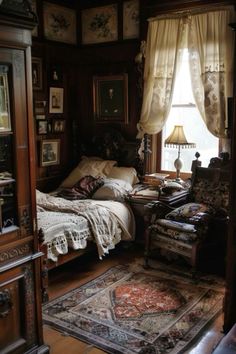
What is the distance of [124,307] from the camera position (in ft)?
10.6

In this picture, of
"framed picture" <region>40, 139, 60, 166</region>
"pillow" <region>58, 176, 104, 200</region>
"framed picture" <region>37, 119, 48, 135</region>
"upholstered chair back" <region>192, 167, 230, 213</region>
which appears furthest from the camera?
"framed picture" <region>40, 139, 60, 166</region>

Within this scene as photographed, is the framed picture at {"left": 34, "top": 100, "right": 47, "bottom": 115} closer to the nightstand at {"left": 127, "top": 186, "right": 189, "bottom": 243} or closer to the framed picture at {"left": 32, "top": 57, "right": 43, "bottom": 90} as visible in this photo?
the framed picture at {"left": 32, "top": 57, "right": 43, "bottom": 90}

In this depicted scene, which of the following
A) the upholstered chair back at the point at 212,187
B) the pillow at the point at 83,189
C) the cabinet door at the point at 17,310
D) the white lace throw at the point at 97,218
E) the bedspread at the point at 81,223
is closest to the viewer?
the cabinet door at the point at 17,310

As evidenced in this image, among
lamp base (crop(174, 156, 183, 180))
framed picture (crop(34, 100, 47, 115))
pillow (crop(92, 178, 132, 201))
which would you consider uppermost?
framed picture (crop(34, 100, 47, 115))

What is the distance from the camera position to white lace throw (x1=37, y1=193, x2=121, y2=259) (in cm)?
384

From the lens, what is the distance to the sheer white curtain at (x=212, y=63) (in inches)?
159

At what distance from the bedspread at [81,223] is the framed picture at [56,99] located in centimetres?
125

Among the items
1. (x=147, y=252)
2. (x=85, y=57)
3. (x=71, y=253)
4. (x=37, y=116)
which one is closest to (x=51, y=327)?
(x=71, y=253)

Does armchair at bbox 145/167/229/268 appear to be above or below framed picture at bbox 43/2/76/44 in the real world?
below

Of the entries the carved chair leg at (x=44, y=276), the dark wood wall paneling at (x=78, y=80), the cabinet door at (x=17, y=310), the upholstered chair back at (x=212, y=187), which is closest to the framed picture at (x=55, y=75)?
the dark wood wall paneling at (x=78, y=80)

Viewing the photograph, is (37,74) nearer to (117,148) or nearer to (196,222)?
(117,148)

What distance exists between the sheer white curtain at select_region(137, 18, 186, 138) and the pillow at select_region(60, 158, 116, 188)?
68 cm

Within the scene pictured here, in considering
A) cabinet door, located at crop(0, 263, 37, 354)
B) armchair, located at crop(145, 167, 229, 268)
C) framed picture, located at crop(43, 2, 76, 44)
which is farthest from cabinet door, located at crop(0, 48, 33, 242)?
framed picture, located at crop(43, 2, 76, 44)

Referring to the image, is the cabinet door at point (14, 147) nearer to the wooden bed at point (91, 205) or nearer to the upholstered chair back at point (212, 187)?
the wooden bed at point (91, 205)
